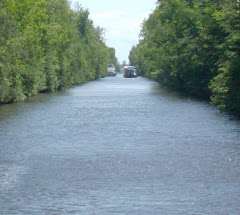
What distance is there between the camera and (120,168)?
13328 mm

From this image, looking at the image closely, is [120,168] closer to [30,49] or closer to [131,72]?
[30,49]

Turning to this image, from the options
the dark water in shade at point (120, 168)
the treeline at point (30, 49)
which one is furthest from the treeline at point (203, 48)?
the treeline at point (30, 49)

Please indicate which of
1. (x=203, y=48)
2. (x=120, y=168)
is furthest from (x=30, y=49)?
(x=120, y=168)

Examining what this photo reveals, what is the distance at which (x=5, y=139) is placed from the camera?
19.1 metres

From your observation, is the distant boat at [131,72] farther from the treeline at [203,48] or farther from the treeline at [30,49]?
the treeline at [203,48]

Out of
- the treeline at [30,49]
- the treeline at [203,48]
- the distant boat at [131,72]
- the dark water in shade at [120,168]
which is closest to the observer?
the dark water in shade at [120,168]

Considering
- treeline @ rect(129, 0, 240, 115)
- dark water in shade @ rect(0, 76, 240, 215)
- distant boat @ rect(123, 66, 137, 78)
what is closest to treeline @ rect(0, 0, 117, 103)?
treeline @ rect(129, 0, 240, 115)

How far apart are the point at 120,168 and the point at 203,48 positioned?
31650mm

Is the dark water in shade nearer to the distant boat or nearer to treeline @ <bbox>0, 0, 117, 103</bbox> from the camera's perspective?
treeline @ <bbox>0, 0, 117, 103</bbox>

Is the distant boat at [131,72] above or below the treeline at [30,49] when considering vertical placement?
below

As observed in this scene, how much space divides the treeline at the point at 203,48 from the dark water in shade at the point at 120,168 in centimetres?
547

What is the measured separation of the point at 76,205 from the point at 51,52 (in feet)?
167

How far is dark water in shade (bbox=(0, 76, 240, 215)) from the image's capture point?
9.72 m

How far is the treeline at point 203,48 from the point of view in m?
29.6
